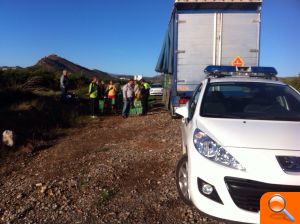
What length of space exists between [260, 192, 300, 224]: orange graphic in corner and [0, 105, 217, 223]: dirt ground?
1.08 meters

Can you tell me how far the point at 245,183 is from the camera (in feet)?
9.78

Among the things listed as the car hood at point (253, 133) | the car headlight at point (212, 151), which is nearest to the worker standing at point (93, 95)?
the car hood at point (253, 133)

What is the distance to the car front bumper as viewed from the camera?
2918 mm

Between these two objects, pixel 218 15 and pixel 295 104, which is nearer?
pixel 295 104

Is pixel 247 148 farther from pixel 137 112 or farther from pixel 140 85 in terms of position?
pixel 140 85

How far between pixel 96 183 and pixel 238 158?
8.63 ft

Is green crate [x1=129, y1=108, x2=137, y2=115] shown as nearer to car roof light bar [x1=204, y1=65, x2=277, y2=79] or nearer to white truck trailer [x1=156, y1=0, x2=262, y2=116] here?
white truck trailer [x1=156, y1=0, x2=262, y2=116]

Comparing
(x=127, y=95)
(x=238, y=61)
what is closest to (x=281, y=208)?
(x=238, y=61)

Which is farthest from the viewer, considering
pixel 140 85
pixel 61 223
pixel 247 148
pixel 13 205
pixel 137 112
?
pixel 140 85

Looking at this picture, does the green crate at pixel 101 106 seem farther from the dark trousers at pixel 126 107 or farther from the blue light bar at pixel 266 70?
the blue light bar at pixel 266 70

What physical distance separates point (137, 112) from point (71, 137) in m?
5.22

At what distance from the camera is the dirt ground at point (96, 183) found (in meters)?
4.00

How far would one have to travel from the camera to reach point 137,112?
13945mm

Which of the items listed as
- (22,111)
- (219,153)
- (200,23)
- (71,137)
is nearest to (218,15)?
(200,23)
